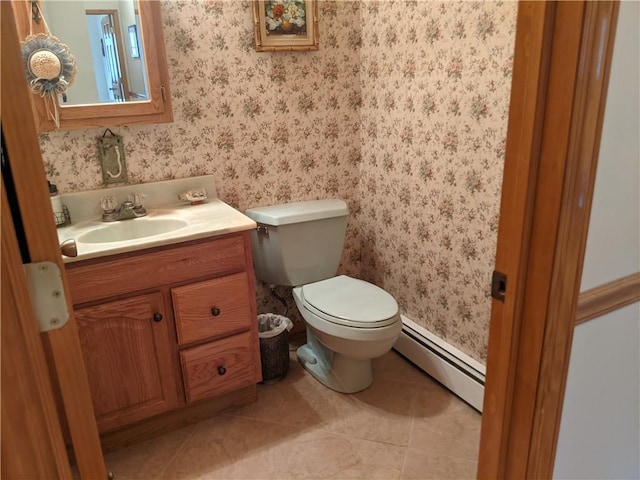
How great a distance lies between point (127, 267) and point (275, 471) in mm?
889

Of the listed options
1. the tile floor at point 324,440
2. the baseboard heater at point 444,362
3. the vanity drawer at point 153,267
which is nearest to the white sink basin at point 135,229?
the vanity drawer at point 153,267

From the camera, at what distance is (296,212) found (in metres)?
2.16

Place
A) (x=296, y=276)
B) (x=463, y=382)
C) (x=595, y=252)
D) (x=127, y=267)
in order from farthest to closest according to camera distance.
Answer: (x=296, y=276)
(x=463, y=382)
(x=127, y=267)
(x=595, y=252)

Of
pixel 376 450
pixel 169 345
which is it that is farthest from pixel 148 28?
pixel 376 450

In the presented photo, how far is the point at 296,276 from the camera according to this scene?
2.25 meters

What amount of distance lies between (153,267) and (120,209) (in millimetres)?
424

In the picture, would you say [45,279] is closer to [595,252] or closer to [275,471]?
[595,252]

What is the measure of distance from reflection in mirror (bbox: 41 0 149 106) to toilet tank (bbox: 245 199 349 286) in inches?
29.2

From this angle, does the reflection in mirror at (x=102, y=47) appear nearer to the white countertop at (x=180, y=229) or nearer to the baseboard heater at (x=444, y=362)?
the white countertop at (x=180, y=229)

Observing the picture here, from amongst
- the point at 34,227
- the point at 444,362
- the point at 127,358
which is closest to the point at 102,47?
the point at 127,358

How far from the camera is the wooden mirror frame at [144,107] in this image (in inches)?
71.5

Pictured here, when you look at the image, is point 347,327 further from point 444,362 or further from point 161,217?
point 161,217

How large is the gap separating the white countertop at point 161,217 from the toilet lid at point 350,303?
0.49 meters

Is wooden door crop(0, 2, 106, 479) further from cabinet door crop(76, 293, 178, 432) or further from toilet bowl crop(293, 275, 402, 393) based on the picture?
toilet bowl crop(293, 275, 402, 393)
